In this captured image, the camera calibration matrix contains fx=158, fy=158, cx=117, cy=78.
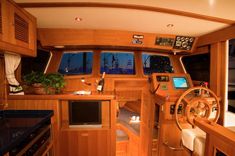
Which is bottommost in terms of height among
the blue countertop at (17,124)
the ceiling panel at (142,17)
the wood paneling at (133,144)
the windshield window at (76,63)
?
the wood paneling at (133,144)

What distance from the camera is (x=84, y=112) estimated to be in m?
2.09

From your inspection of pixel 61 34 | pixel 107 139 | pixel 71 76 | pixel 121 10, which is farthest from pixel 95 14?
pixel 107 139

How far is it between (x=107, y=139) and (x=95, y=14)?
5.06ft

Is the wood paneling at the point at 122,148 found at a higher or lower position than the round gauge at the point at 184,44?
lower

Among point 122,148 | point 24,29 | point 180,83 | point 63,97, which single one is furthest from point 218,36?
point 122,148

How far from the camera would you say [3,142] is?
1.06 meters

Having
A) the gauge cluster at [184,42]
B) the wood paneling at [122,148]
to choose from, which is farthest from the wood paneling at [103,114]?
the wood paneling at [122,148]

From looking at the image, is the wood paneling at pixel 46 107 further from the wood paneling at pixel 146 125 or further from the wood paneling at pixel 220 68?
the wood paneling at pixel 220 68

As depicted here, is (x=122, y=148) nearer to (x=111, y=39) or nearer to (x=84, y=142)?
(x=84, y=142)

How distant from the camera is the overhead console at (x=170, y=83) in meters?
2.64

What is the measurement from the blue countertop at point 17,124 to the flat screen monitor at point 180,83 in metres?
2.02

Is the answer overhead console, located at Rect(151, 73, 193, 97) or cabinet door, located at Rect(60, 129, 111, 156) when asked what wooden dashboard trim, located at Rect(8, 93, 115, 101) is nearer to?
cabinet door, located at Rect(60, 129, 111, 156)

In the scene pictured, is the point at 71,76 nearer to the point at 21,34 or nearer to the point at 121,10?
the point at 21,34

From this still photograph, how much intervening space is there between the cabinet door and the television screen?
0.41ft
